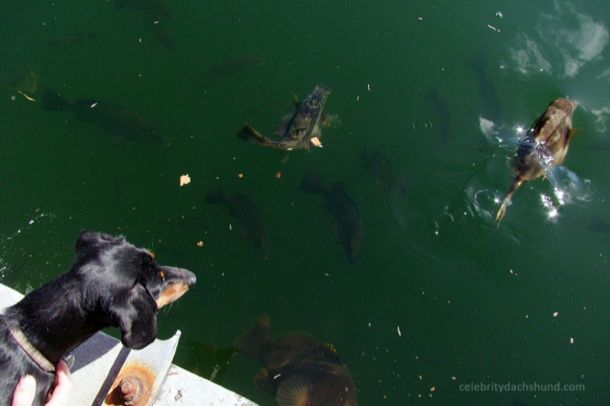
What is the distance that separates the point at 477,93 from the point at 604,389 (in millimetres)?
3282

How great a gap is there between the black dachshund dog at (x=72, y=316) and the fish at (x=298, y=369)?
84.0 inches

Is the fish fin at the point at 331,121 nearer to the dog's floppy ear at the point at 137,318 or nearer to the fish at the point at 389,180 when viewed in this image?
the fish at the point at 389,180

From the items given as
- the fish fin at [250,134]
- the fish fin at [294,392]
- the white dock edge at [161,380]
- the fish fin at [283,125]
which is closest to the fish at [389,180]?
the fish fin at [283,125]

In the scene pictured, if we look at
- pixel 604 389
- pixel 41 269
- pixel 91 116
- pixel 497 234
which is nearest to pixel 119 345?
pixel 41 269

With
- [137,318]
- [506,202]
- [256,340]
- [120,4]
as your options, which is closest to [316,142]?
[506,202]

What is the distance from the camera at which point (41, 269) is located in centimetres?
448

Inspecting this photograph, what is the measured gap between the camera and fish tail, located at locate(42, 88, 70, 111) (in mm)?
5270

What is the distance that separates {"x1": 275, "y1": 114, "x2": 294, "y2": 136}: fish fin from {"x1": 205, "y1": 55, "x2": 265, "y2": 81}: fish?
972mm

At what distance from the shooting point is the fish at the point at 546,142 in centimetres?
402

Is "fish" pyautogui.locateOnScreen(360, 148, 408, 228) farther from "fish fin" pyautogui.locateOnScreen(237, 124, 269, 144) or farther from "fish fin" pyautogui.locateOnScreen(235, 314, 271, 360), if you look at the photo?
"fish fin" pyautogui.locateOnScreen(235, 314, 271, 360)

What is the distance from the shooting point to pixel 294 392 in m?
4.17

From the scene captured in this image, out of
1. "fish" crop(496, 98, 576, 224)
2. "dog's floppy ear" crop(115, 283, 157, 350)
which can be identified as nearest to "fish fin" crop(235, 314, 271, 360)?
"dog's floppy ear" crop(115, 283, 157, 350)

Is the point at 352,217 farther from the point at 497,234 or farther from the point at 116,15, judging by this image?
the point at 116,15

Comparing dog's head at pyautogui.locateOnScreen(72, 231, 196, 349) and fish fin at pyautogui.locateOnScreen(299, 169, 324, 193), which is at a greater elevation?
dog's head at pyautogui.locateOnScreen(72, 231, 196, 349)
